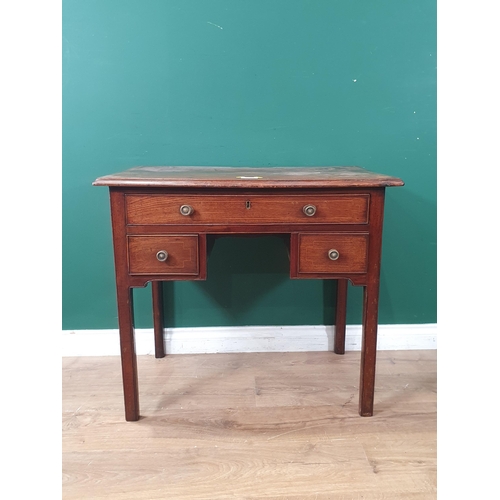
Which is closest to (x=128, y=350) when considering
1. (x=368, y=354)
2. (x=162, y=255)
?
(x=162, y=255)

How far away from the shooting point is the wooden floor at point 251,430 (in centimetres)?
132

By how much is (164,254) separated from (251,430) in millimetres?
664

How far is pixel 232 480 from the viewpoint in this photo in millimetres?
1339

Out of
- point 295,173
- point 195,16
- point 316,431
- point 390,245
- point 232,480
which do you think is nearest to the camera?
point 232,480

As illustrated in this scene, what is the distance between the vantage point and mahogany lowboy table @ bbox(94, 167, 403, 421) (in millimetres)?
1479

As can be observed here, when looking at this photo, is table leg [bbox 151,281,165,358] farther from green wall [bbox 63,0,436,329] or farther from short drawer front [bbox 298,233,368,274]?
short drawer front [bbox 298,233,368,274]

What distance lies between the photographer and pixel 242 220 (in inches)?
59.6

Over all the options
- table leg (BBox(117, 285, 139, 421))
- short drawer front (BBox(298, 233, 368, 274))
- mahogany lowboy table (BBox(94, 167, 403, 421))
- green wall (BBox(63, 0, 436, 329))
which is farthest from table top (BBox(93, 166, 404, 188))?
green wall (BBox(63, 0, 436, 329))

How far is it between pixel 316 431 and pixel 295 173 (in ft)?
2.98

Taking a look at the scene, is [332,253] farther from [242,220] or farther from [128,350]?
[128,350]

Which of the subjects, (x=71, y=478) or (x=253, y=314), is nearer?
(x=71, y=478)

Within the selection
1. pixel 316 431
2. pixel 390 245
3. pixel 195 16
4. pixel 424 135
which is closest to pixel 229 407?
pixel 316 431

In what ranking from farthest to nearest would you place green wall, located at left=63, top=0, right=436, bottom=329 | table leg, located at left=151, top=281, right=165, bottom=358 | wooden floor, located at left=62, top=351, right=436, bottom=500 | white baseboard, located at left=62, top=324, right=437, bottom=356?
white baseboard, located at left=62, top=324, right=437, bottom=356
table leg, located at left=151, top=281, right=165, bottom=358
green wall, located at left=63, top=0, right=436, bottom=329
wooden floor, located at left=62, top=351, right=436, bottom=500

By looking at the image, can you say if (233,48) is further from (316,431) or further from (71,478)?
(71,478)
